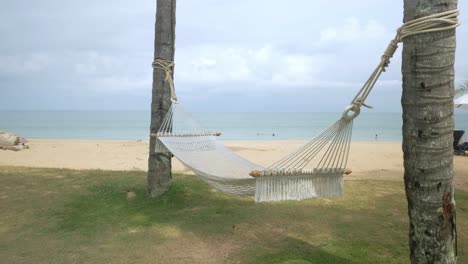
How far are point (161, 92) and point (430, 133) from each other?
2.79 meters

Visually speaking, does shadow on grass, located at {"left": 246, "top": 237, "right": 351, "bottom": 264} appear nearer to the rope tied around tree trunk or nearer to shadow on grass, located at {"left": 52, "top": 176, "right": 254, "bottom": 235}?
shadow on grass, located at {"left": 52, "top": 176, "right": 254, "bottom": 235}

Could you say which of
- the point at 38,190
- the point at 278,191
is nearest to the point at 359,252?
the point at 278,191

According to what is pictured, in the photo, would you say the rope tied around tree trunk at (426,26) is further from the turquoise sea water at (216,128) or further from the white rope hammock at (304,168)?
the turquoise sea water at (216,128)

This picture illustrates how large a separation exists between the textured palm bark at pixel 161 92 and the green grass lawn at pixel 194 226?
7.7 inches

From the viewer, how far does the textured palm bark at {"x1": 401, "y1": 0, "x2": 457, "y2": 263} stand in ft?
5.32

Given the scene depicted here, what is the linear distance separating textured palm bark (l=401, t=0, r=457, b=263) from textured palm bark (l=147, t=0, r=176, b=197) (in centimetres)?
263

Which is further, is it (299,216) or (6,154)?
(6,154)

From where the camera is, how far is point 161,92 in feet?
12.6

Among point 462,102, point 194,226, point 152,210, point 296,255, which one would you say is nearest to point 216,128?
point 462,102

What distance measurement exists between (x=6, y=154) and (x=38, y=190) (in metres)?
5.41

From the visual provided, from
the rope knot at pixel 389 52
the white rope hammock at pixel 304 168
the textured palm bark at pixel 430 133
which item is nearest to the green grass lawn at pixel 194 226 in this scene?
the white rope hammock at pixel 304 168

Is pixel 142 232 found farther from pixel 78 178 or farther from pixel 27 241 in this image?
pixel 78 178

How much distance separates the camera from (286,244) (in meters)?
2.70

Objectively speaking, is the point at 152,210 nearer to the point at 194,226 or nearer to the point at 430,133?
the point at 194,226
